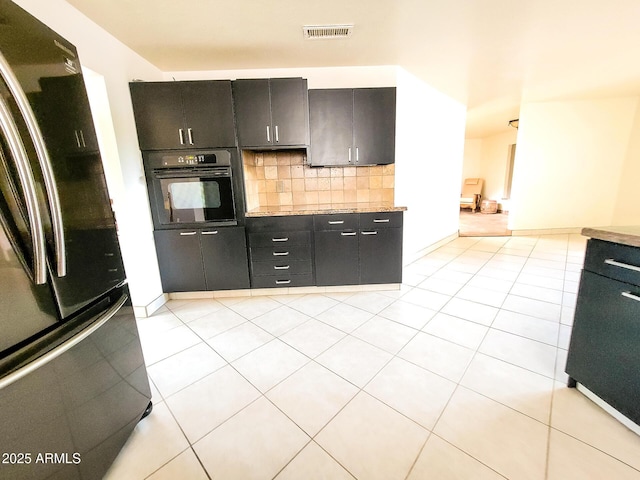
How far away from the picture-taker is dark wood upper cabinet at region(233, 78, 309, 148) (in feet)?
8.16

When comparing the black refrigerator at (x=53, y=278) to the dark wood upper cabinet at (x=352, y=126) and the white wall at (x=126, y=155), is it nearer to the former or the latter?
the white wall at (x=126, y=155)

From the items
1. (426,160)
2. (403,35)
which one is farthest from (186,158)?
(426,160)

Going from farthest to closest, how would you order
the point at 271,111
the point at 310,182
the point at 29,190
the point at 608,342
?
the point at 310,182
the point at 271,111
the point at 608,342
the point at 29,190

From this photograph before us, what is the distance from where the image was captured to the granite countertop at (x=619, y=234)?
111cm

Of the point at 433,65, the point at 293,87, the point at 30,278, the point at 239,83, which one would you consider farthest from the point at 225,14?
the point at 433,65

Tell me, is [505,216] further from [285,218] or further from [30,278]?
[30,278]

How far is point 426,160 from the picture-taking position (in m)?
3.89

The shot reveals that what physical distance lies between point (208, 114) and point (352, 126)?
1449 mm

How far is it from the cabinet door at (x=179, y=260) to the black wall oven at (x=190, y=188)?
0.11 meters

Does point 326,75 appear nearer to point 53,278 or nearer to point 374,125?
point 374,125

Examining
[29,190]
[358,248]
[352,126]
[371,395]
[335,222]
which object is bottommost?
[371,395]

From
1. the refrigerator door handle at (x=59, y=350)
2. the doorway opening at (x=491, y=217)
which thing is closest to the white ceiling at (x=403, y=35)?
the refrigerator door handle at (x=59, y=350)

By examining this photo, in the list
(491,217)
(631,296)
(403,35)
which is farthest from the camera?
(491,217)

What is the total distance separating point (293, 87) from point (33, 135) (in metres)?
2.18
